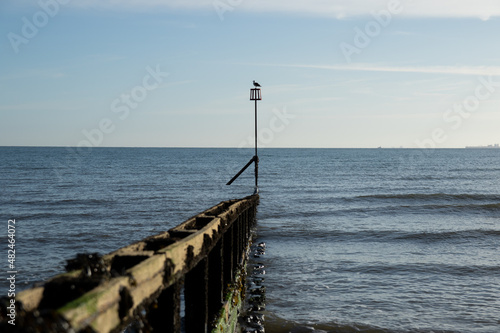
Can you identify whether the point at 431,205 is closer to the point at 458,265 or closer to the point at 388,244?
the point at 388,244

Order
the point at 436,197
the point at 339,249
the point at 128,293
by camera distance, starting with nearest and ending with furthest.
Result: the point at 128,293 → the point at 339,249 → the point at 436,197

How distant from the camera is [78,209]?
100ft

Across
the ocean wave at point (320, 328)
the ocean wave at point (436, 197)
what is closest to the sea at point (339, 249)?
the ocean wave at point (320, 328)

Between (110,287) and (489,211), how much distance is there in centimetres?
3370

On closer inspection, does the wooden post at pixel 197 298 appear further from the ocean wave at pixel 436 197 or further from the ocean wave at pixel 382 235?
the ocean wave at pixel 436 197

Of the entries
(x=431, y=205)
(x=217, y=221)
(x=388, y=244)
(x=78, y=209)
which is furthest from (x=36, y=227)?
(x=431, y=205)

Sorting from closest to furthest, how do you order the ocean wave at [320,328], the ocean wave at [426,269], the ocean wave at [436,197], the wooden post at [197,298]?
the wooden post at [197,298], the ocean wave at [320,328], the ocean wave at [426,269], the ocean wave at [436,197]

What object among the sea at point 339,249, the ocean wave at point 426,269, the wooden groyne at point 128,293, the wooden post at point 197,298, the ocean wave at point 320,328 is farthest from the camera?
the ocean wave at point 426,269

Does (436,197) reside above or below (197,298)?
below

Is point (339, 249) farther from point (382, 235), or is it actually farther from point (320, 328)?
point (320, 328)

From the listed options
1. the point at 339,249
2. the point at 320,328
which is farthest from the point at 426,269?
the point at 320,328

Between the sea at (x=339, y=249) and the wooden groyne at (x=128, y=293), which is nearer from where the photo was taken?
the wooden groyne at (x=128, y=293)

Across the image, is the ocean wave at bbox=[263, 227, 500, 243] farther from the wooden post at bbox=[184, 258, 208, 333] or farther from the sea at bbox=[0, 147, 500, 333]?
the wooden post at bbox=[184, 258, 208, 333]

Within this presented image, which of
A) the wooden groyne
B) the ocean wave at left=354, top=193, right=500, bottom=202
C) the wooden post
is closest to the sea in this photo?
the ocean wave at left=354, top=193, right=500, bottom=202
